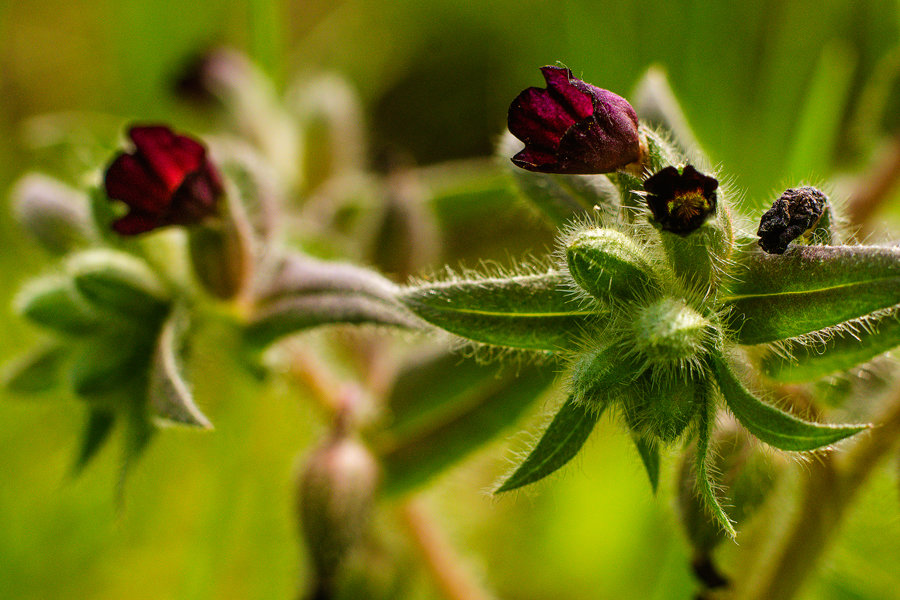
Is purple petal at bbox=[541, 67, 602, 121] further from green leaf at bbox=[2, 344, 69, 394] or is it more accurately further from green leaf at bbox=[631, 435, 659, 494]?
green leaf at bbox=[2, 344, 69, 394]

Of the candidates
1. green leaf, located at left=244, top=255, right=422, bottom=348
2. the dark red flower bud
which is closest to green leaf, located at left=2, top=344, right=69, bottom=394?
green leaf, located at left=244, top=255, right=422, bottom=348

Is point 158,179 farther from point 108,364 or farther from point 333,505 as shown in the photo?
point 333,505

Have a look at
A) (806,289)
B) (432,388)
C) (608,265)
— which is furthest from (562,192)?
(432,388)

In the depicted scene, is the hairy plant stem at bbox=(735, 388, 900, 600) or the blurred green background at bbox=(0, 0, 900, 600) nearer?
the hairy plant stem at bbox=(735, 388, 900, 600)

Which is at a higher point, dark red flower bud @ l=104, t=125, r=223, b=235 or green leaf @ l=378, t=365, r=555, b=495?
dark red flower bud @ l=104, t=125, r=223, b=235

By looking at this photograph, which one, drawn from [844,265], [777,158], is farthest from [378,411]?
[777,158]

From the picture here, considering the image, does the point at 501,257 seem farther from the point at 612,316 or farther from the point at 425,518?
the point at 612,316
